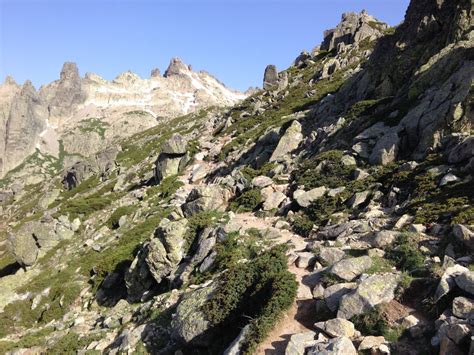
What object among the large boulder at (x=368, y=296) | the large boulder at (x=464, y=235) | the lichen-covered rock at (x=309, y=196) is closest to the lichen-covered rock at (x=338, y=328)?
the large boulder at (x=368, y=296)

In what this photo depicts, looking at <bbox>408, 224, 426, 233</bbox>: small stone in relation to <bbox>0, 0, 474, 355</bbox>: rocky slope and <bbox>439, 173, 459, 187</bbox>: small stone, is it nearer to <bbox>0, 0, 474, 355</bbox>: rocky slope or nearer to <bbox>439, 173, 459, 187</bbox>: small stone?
<bbox>0, 0, 474, 355</bbox>: rocky slope

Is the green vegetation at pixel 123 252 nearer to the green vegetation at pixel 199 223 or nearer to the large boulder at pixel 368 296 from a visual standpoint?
the green vegetation at pixel 199 223

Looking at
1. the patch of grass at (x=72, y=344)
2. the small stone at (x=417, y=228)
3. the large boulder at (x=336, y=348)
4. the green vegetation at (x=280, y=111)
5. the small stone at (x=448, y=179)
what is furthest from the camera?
the green vegetation at (x=280, y=111)

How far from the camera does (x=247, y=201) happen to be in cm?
2348

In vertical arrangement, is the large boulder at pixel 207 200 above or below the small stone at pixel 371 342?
above

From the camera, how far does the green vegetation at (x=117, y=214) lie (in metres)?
35.3

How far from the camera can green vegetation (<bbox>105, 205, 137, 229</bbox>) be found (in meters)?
35.3

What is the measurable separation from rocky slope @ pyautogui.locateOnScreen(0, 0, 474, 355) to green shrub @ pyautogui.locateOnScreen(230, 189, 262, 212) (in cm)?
11

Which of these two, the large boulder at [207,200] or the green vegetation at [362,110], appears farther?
the green vegetation at [362,110]

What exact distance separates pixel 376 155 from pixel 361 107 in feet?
28.3

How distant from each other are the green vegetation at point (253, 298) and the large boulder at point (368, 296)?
6.29ft

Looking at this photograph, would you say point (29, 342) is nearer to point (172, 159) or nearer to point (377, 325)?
point (377, 325)

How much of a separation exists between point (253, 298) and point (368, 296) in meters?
3.96

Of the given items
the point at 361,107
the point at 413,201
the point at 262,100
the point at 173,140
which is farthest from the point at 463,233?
the point at 262,100
